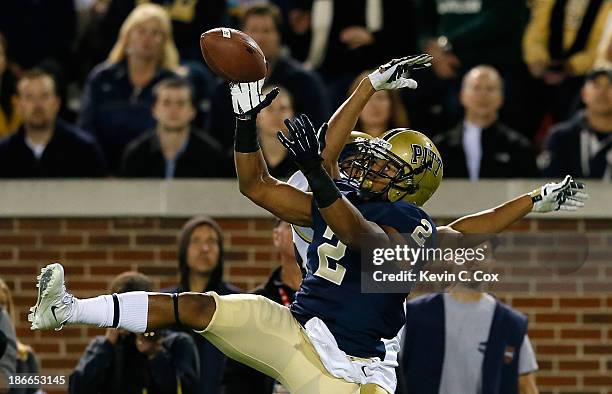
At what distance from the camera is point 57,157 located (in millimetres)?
10836

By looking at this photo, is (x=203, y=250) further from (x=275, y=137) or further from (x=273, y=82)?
(x=273, y=82)

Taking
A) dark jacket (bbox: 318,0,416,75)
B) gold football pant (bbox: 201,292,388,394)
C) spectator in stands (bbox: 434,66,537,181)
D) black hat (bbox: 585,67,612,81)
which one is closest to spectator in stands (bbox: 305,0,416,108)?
dark jacket (bbox: 318,0,416,75)

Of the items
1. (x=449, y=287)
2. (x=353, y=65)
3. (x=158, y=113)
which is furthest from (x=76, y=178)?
(x=449, y=287)

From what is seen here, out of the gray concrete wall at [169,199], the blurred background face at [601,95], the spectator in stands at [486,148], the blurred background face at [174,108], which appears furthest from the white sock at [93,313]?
the blurred background face at [601,95]

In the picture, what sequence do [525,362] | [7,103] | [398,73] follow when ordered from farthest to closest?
1. [7,103]
2. [525,362]
3. [398,73]

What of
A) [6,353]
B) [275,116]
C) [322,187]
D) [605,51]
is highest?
[605,51]

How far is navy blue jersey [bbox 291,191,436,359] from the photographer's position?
6.89m

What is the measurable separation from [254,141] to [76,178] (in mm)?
4122

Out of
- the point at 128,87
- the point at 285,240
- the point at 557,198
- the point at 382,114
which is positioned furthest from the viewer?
the point at 128,87

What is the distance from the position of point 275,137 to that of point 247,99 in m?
3.60

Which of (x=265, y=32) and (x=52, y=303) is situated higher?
(x=265, y=32)

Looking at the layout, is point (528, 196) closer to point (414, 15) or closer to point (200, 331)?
point (200, 331)

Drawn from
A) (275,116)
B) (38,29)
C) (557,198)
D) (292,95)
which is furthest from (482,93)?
(557,198)

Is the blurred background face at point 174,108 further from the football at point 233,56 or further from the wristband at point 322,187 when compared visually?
the wristband at point 322,187
